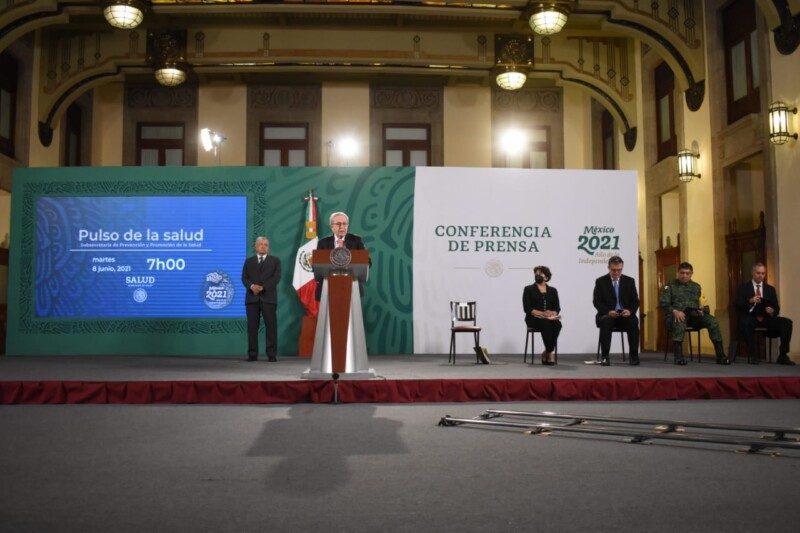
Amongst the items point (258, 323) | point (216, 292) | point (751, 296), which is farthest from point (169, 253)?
point (751, 296)

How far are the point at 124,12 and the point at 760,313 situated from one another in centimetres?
820

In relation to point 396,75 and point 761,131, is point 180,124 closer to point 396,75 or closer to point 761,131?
point 396,75

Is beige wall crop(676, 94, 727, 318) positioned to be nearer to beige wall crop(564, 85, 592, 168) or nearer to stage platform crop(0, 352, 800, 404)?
beige wall crop(564, 85, 592, 168)

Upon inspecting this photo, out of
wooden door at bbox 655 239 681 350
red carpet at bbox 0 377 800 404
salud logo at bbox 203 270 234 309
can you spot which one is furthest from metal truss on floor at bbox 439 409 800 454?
wooden door at bbox 655 239 681 350

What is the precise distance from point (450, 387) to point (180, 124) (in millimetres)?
9012

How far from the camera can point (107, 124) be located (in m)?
12.3

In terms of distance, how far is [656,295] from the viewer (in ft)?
35.8

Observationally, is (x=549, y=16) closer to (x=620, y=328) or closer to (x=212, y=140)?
(x=620, y=328)

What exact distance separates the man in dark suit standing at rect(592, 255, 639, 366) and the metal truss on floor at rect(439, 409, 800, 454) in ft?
10.1

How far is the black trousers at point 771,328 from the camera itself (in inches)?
285

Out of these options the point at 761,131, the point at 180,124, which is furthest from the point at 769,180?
the point at 180,124

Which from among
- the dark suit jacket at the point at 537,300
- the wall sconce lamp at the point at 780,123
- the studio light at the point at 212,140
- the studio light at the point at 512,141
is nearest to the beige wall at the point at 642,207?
the studio light at the point at 512,141

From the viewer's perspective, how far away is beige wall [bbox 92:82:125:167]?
40.1ft

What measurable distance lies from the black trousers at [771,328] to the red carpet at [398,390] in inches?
88.3
